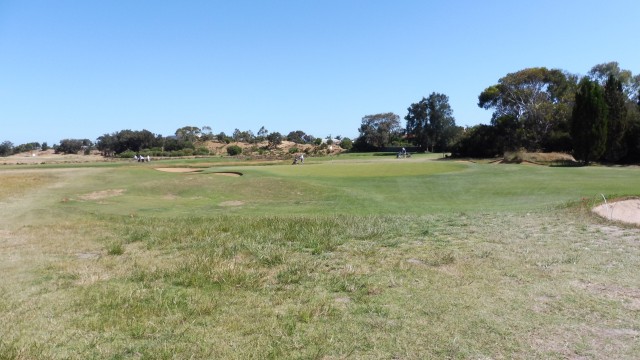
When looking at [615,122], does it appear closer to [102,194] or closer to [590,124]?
[590,124]

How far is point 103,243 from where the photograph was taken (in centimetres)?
1109

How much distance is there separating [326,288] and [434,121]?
9827 cm

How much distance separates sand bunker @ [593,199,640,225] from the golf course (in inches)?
17.4

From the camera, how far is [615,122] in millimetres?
44625

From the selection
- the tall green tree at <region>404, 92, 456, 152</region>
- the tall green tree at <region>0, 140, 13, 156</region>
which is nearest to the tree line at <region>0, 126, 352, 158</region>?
the tall green tree at <region>0, 140, 13, 156</region>

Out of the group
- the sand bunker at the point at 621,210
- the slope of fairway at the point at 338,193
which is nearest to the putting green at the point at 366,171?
the slope of fairway at the point at 338,193

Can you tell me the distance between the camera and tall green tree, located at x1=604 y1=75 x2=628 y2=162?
4459cm

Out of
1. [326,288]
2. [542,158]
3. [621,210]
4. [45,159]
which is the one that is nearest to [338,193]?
[621,210]

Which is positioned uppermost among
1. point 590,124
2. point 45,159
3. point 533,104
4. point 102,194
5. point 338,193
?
point 533,104

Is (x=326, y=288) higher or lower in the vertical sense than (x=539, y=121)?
lower

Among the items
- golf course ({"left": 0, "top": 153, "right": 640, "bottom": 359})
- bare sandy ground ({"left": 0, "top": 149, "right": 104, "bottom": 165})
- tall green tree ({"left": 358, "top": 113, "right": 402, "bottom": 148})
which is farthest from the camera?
Answer: tall green tree ({"left": 358, "top": 113, "right": 402, "bottom": 148})

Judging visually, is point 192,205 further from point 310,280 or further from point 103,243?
point 310,280

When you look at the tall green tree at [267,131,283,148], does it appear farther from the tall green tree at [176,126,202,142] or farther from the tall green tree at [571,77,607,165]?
the tall green tree at [571,77,607,165]

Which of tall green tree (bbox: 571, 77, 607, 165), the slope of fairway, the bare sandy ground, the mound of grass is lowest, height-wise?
the slope of fairway
